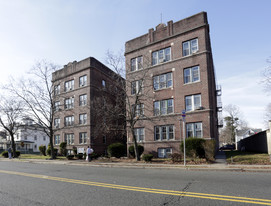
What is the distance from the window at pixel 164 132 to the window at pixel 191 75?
539 centimetres

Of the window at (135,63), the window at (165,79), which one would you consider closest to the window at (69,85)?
the window at (135,63)

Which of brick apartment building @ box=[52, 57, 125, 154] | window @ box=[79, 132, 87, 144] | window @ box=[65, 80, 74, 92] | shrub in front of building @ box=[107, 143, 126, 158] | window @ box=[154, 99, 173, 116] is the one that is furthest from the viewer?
window @ box=[65, 80, 74, 92]

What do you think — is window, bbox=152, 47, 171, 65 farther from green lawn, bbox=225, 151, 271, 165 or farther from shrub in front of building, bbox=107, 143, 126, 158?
green lawn, bbox=225, 151, 271, 165

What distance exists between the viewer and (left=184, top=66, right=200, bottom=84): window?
21.4m

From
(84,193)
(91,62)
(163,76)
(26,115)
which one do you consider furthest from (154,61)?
(84,193)

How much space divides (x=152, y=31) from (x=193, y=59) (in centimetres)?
660

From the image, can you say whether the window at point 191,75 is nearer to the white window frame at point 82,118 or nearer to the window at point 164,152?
the window at point 164,152

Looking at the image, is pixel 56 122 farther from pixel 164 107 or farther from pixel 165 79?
pixel 165 79

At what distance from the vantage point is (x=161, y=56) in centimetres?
2398

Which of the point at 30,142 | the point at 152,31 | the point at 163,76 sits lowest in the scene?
the point at 30,142

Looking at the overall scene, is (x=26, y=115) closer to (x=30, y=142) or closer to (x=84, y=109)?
(x=84, y=109)

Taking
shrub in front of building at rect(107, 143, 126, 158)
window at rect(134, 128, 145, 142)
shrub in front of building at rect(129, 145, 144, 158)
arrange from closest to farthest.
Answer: shrub in front of building at rect(129, 145, 144, 158) < shrub in front of building at rect(107, 143, 126, 158) < window at rect(134, 128, 145, 142)

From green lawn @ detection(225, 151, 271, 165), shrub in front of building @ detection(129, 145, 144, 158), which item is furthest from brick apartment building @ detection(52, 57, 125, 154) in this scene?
green lawn @ detection(225, 151, 271, 165)

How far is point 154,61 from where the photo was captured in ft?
80.1
